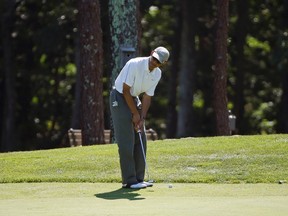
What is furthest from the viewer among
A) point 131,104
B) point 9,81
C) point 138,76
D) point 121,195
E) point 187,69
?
point 9,81

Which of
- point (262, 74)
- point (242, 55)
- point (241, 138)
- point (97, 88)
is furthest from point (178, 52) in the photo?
point (241, 138)

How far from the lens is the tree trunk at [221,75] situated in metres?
26.0

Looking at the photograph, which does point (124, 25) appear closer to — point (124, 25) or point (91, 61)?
point (124, 25)

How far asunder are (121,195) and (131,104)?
1349mm

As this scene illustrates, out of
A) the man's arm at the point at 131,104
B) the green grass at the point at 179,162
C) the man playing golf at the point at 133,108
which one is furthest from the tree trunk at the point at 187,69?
the man's arm at the point at 131,104

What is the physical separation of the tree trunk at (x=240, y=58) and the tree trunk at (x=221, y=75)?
561 inches

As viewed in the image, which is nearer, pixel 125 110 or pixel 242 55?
pixel 125 110

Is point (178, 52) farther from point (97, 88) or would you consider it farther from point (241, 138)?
point (241, 138)

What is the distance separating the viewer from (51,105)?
47844 mm

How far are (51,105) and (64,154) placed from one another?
30501mm

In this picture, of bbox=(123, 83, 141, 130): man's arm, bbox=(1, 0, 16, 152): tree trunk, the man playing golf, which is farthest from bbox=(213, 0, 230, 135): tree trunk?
bbox=(1, 0, 16, 152): tree trunk

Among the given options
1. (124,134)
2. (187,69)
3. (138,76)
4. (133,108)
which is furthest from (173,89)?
(138,76)

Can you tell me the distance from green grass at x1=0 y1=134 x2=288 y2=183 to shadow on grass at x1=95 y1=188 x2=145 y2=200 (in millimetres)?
1593

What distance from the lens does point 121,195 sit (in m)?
12.2
